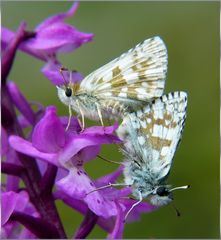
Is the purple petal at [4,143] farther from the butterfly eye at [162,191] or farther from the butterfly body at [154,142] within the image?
the butterfly eye at [162,191]

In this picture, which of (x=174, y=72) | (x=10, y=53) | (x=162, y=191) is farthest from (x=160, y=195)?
(x=174, y=72)

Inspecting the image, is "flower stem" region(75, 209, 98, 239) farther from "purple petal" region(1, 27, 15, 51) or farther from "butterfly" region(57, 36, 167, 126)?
"purple petal" region(1, 27, 15, 51)

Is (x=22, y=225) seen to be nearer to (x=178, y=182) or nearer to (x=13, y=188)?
(x=13, y=188)

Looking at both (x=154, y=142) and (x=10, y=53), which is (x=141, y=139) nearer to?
(x=154, y=142)

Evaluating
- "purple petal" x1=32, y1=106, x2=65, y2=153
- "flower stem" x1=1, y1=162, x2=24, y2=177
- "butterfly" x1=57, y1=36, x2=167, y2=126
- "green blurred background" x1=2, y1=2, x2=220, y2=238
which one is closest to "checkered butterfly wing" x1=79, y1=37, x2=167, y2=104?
"butterfly" x1=57, y1=36, x2=167, y2=126

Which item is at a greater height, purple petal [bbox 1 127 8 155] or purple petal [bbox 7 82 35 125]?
purple petal [bbox 7 82 35 125]

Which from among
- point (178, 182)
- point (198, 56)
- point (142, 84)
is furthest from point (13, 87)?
point (198, 56)
